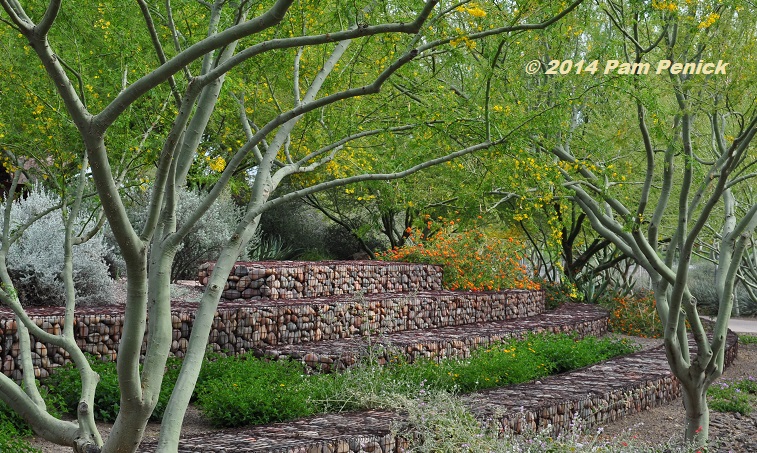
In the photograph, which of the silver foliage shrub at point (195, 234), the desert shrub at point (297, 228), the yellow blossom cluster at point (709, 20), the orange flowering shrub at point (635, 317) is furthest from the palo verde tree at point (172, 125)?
the desert shrub at point (297, 228)

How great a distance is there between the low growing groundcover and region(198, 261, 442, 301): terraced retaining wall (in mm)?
1579

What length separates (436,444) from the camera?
5.43 m

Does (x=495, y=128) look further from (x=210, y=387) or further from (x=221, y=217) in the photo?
(x=221, y=217)

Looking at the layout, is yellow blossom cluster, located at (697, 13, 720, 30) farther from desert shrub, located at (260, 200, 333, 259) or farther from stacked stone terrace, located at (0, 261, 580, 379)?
desert shrub, located at (260, 200, 333, 259)

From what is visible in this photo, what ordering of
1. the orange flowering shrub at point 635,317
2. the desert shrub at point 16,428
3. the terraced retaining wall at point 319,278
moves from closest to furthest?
the desert shrub at point 16,428
the terraced retaining wall at point 319,278
the orange flowering shrub at point 635,317

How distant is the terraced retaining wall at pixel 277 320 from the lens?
7.23 meters

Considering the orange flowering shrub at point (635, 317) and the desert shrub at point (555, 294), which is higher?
the desert shrub at point (555, 294)

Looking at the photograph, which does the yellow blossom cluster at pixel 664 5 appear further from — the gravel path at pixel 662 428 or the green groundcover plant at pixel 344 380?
the green groundcover plant at pixel 344 380

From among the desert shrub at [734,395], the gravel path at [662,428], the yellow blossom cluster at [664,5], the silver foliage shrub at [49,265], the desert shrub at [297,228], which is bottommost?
the gravel path at [662,428]

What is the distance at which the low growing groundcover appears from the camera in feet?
20.4

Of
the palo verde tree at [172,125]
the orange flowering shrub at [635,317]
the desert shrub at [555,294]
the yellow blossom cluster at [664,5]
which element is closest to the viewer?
the palo verde tree at [172,125]

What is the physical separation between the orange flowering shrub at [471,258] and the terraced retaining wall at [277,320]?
2.03 ft

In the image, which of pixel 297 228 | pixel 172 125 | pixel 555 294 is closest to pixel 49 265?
pixel 172 125

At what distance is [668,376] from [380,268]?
521 centimetres
